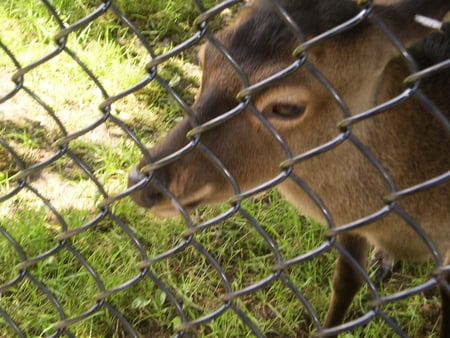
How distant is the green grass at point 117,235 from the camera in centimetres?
329

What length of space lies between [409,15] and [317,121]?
17.6 inches

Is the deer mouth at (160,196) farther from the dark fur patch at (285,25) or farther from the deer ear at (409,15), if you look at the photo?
the deer ear at (409,15)

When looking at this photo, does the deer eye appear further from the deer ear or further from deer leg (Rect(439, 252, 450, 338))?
deer leg (Rect(439, 252, 450, 338))

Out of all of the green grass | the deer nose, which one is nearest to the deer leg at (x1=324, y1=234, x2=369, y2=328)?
the green grass

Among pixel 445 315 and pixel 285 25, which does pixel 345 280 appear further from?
pixel 285 25

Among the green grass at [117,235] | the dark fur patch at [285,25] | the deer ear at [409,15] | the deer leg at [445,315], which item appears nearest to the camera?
the deer ear at [409,15]

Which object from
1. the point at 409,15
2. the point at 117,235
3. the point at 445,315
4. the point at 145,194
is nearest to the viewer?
the point at 409,15

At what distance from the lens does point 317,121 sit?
7.83ft

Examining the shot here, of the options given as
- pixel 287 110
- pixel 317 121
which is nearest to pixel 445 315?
pixel 317 121

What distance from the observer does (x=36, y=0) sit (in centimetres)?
459

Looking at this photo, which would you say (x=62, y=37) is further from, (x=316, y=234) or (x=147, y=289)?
(x=316, y=234)

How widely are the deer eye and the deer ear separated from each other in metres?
0.38

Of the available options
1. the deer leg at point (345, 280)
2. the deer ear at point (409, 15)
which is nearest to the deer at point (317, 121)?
the deer ear at point (409, 15)

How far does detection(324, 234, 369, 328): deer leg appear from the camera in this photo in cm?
314
